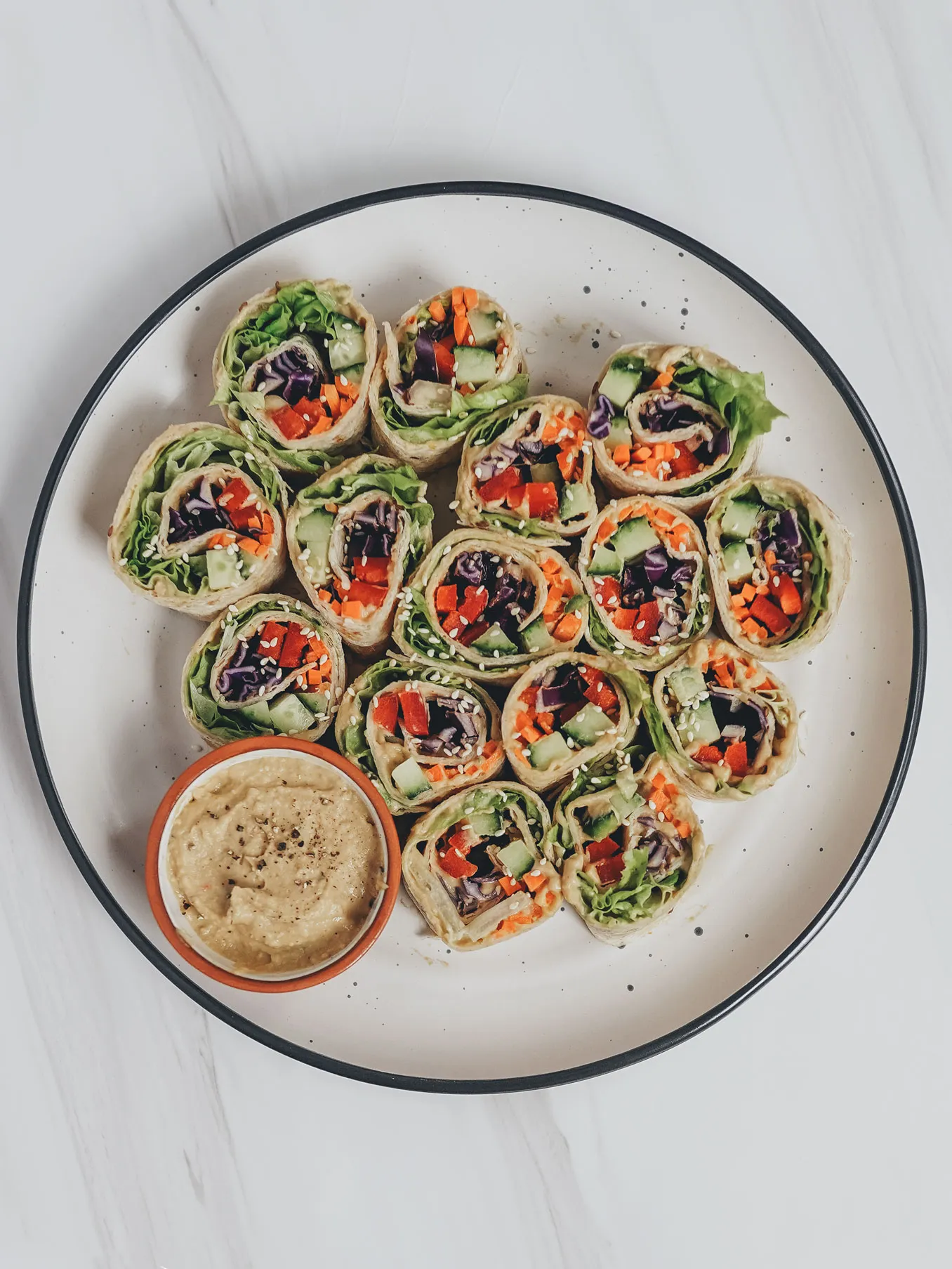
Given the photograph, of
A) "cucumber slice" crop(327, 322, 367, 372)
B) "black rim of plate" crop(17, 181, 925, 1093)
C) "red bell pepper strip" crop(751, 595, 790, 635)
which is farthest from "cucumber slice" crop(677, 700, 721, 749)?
"cucumber slice" crop(327, 322, 367, 372)

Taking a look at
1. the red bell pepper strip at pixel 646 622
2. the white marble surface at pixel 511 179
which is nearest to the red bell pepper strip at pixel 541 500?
the red bell pepper strip at pixel 646 622

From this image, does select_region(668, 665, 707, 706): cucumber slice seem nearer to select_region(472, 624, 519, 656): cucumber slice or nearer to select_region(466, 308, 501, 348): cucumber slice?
select_region(472, 624, 519, 656): cucumber slice

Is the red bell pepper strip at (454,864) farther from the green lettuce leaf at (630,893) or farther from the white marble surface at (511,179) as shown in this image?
the white marble surface at (511,179)

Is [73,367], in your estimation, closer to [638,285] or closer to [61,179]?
[61,179]

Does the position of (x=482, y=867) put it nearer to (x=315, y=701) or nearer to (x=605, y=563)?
(x=315, y=701)

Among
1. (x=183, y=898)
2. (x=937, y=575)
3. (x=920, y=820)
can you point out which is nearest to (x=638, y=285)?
(x=937, y=575)

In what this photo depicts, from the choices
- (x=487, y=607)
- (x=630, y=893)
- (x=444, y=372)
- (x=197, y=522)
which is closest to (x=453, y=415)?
(x=444, y=372)
